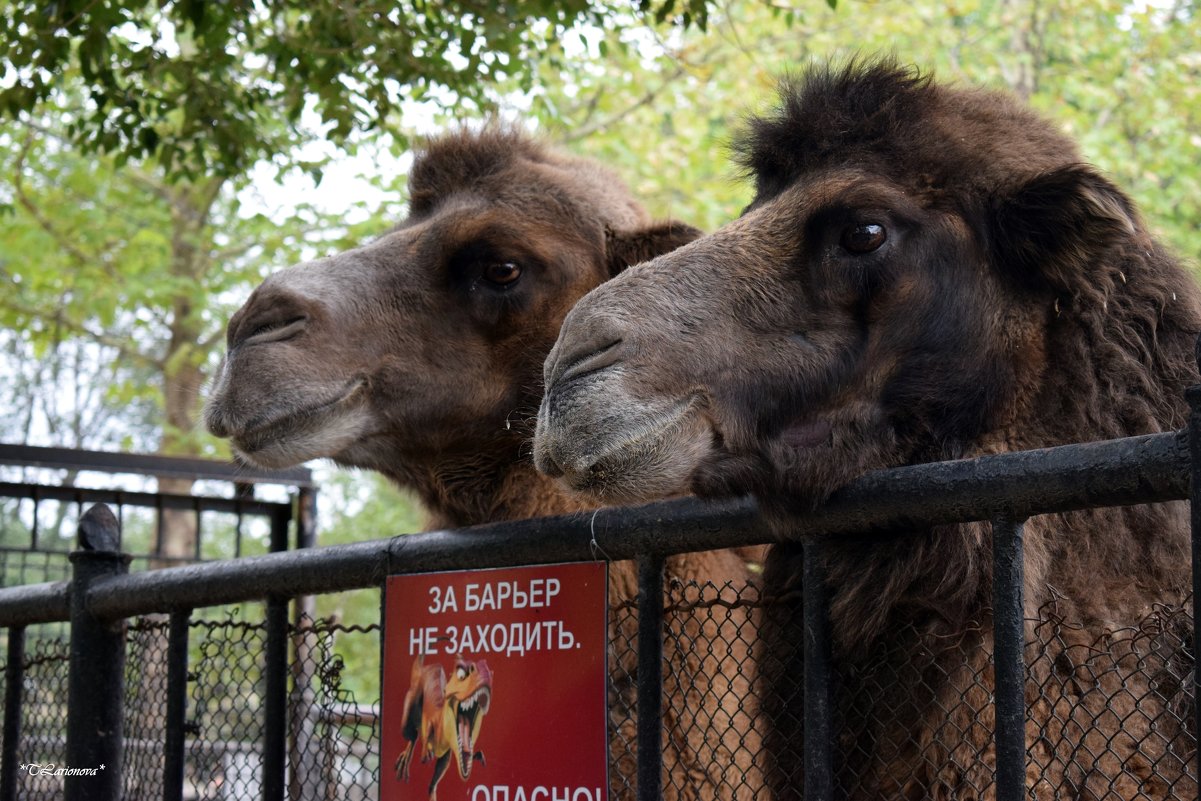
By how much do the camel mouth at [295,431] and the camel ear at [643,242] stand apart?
1.08 m

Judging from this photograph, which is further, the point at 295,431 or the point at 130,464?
the point at 130,464

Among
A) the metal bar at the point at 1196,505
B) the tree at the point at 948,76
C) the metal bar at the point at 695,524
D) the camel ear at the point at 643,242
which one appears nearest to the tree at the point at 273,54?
the camel ear at the point at 643,242

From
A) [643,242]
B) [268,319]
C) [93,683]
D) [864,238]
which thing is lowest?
[93,683]

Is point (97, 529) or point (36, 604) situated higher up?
point (97, 529)

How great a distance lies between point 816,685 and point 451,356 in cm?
229

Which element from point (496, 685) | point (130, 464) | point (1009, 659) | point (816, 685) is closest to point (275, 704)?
point (496, 685)

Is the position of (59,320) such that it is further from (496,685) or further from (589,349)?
(589,349)

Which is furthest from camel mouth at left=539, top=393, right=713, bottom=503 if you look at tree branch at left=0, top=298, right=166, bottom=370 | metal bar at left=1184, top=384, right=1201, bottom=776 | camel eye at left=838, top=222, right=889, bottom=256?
tree branch at left=0, top=298, right=166, bottom=370

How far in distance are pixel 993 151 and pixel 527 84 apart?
490cm

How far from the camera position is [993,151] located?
3383 mm

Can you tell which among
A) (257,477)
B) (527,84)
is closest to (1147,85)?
(527,84)

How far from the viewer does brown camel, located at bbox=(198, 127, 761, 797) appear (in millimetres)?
4316

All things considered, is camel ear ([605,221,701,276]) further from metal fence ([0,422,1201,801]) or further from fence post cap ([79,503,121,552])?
fence post cap ([79,503,121,552])

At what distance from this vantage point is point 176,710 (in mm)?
3998
